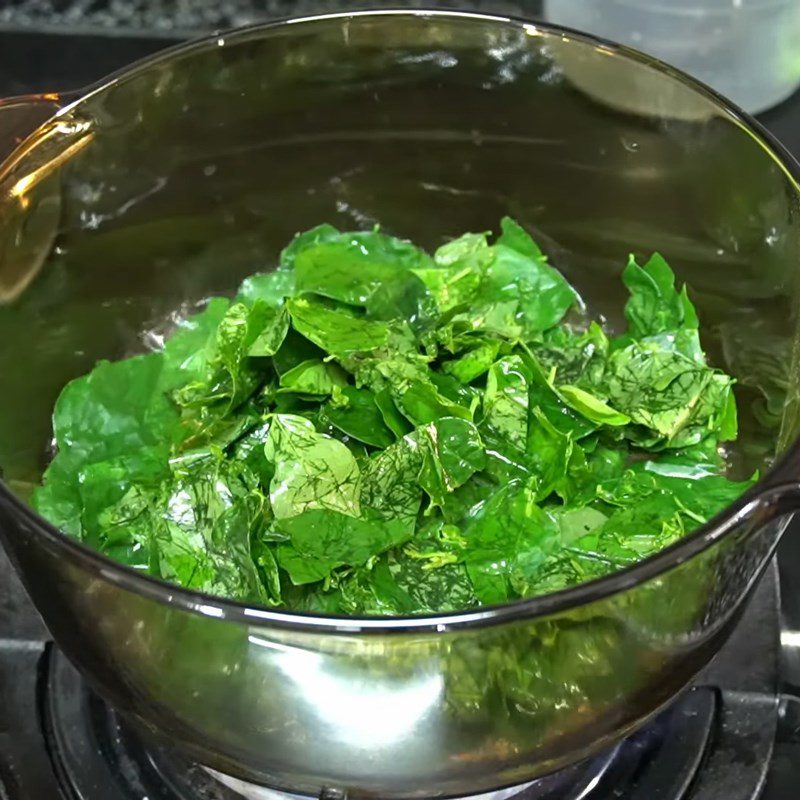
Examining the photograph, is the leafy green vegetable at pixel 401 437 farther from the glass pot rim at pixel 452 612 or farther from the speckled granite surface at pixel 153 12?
the speckled granite surface at pixel 153 12

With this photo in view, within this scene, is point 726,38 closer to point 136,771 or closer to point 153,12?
point 153,12

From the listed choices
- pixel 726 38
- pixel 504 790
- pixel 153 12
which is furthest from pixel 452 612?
pixel 153 12

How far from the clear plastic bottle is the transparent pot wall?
1.06 ft

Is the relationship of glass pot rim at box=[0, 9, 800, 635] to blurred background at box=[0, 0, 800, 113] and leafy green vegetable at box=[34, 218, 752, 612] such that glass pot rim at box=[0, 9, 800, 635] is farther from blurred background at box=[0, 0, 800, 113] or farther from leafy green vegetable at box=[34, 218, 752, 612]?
blurred background at box=[0, 0, 800, 113]

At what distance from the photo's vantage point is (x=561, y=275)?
89 cm

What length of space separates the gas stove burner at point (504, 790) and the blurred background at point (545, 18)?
650mm

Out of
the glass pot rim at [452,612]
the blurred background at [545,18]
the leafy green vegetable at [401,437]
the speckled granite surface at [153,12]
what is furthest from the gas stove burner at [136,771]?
the speckled granite surface at [153,12]

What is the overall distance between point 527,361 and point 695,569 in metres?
0.28

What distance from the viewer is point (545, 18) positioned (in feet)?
3.95

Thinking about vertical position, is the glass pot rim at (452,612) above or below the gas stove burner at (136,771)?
above

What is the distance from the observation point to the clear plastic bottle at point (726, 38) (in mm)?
1088

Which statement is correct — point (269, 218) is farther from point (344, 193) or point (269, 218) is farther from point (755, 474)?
point (755, 474)

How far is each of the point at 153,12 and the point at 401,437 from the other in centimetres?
80

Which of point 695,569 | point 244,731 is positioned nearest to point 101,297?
point 244,731
